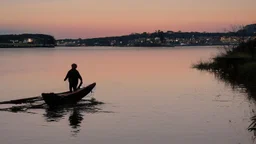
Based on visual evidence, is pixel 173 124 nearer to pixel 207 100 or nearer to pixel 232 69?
pixel 207 100

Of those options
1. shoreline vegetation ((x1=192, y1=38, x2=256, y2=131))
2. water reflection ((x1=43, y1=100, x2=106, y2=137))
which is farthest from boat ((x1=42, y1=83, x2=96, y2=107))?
shoreline vegetation ((x1=192, y1=38, x2=256, y2=131))

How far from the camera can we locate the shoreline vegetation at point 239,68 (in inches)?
1407

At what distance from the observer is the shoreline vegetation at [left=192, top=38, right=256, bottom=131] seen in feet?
117

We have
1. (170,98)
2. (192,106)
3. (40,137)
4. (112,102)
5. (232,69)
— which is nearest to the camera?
(40,137)

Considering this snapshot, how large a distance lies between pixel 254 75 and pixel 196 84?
4.97m

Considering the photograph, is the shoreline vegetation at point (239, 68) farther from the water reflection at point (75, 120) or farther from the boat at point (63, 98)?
the water reflection at point (75, 120)

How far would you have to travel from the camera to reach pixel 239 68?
45406 millimetres

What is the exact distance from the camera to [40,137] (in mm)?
→ 16312

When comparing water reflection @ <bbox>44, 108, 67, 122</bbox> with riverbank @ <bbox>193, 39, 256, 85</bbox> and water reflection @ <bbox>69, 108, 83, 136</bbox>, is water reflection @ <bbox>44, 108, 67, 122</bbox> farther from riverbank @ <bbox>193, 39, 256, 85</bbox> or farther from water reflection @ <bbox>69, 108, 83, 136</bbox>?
riverbank @ <bbox>193, 39, 256, 85</bbox>

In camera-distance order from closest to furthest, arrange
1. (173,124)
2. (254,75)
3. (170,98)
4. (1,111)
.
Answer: (173,124) → (1,111) → (170,98) → (254,75)

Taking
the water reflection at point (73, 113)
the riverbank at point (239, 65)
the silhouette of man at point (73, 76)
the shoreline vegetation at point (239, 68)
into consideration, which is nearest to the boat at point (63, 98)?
the water reflection at point (73, 113)

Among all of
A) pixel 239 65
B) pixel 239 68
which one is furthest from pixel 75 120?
pixel 239 65

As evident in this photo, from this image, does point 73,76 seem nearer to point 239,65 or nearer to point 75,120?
point 75,120

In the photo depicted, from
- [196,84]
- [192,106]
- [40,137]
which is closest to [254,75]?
[196,84]
